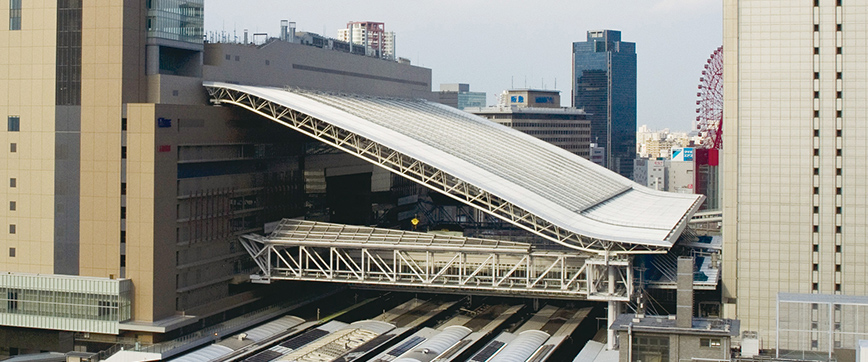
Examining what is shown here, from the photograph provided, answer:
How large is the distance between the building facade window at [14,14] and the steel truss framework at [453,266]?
1905 centimetres

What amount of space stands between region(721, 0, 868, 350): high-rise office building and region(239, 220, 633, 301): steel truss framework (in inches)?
394

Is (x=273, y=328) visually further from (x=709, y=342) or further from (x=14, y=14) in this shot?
(x=709, y=342)

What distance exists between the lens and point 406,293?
8294 cm

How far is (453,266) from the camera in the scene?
6894cm

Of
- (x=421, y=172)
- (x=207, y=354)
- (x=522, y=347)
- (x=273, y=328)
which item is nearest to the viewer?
(x=207, y=354)

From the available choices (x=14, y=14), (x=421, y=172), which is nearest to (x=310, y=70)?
(x=421, y=172)

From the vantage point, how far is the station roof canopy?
63375 mm

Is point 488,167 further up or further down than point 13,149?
further down

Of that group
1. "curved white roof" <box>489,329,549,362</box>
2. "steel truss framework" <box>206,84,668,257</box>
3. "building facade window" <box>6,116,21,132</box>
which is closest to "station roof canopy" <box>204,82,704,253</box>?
"steel truss framework" <box>206,84,668,257</box>

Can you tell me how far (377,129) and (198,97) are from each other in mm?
11697

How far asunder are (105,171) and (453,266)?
22.7m

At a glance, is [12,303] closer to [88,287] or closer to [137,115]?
[88,287]

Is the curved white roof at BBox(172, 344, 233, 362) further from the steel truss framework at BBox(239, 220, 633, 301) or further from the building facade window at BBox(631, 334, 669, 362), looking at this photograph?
the building facade window at BBox(631, 334, 669, 362)

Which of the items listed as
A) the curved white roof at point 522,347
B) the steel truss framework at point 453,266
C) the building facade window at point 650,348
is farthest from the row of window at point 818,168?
the building facade window at point 650,348
